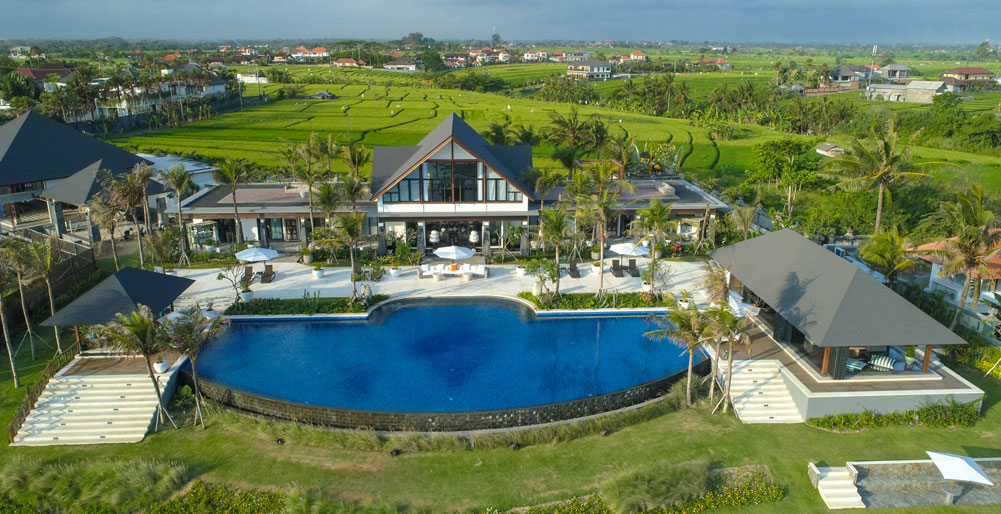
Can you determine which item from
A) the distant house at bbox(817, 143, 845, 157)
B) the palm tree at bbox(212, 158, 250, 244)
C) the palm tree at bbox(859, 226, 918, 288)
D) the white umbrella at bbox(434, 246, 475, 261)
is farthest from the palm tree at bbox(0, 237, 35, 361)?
the distant house at bbox(817, 143, 845, 157)

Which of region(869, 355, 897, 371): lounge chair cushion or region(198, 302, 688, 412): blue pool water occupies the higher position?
region(869, 355, 897, 371): lounge chair cushion

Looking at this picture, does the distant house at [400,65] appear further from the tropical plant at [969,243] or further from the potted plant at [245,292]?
the tropical plant at [969,243]

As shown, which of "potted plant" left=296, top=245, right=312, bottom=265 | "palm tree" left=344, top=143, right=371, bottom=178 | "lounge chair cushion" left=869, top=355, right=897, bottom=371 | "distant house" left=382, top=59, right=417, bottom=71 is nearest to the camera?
"lounge chair cushion" left=869, top=355, right=897, bottom=371

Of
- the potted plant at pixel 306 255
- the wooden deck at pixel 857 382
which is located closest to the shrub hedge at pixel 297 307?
the potted plant at pixel 306 255

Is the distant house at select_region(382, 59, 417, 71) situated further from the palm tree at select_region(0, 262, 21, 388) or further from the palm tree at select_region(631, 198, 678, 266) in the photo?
the palm tree at select_region(0, 262, 21, 388)

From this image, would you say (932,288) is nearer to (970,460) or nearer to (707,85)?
(970,460)

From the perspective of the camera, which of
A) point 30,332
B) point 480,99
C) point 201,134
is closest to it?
point 30,332

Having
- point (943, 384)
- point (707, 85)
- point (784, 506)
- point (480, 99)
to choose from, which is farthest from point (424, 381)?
point (707, 85)
